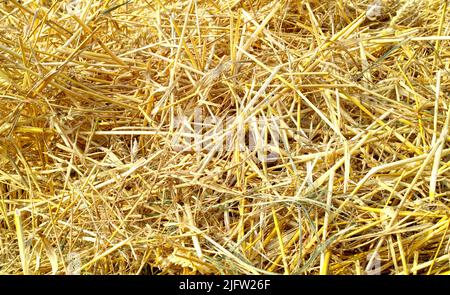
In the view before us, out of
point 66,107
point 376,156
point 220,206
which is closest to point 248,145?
point 220,206

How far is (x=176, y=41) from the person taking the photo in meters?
1.39

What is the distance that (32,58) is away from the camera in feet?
4.20

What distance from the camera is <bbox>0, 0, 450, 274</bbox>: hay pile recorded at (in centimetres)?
106

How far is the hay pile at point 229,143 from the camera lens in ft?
3.48

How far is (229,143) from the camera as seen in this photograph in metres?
1.20

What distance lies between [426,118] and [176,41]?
0.58 metres

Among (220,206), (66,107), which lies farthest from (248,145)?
(66,107)

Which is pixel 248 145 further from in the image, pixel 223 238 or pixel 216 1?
pixel 216 1

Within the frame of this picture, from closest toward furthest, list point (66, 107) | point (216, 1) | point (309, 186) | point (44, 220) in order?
point (309, 186)
point (44, 220)
point (66, 107)
point (216, 1)

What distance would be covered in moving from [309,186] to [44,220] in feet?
1.73
